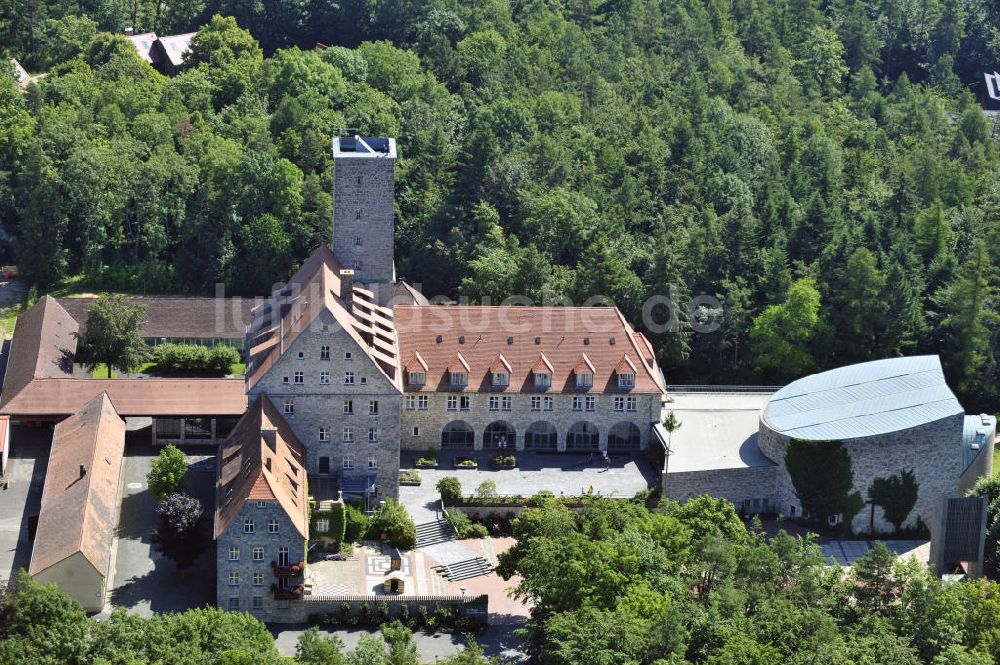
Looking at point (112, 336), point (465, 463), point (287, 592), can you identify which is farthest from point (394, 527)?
point (112, 336)

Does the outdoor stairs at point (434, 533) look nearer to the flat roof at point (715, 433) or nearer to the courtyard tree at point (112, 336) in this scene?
the flat roof at point (715, 433)

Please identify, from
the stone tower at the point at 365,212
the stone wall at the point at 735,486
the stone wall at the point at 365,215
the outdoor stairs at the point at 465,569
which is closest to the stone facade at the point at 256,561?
the outdoor stairs at the point at 465,569

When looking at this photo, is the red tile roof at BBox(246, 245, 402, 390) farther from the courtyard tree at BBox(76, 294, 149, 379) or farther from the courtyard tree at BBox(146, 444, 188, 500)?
the courtyard tree at BBox(76, 294, 149, 379)

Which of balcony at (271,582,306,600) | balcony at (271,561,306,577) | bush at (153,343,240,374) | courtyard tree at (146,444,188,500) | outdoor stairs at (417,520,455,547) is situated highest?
bush at (153,343,240,374)

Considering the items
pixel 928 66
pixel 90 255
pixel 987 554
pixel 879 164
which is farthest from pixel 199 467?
pixel 928 66

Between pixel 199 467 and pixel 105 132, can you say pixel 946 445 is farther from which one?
pixel 105 132

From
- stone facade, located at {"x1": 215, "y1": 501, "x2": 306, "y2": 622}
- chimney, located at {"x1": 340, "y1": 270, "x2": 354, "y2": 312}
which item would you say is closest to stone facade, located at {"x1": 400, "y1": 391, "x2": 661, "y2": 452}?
chimney, located at {"x1": 340, "y1": 270, "x2": 354, "y2": 312}

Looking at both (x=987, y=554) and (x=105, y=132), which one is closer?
(x=987, y=554)
